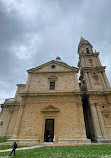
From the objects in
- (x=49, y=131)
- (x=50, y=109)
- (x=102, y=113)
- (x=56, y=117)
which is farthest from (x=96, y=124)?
(x=49, y=131)

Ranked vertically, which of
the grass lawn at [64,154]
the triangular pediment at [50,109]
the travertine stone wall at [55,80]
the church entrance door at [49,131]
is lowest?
the grass lawn at [64,154]

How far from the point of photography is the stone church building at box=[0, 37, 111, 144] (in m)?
12.6

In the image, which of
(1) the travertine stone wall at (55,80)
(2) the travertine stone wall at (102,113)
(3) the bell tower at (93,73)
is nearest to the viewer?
(2) the travertine stone wall at (102,113)

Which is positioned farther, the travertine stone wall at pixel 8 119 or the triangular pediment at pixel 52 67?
the triangular pediment at pixel 52 67

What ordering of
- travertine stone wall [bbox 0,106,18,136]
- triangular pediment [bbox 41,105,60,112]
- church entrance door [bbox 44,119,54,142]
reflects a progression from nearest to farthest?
triangular pediment [bbox 41,105,60,112] < church entrance door [bbox 44,119,54,142] < travertine stone wall [bbox 0,106,18,136]

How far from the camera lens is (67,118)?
1330 centimetres

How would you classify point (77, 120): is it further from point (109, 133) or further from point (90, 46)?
point (90, 46)

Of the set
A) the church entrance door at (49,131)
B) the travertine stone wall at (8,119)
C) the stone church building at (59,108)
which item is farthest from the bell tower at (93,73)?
the travertine stone wall at (8,119)

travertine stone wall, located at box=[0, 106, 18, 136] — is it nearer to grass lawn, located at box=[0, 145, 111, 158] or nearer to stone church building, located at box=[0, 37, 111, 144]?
stone church building, located at box=[0, 37, 111, 144]

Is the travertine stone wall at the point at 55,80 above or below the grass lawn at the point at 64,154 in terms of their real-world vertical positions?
above

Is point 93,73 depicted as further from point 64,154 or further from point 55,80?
point 64,154

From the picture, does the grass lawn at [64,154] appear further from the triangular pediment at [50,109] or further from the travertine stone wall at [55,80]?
the travertine stone wall at [55,80]

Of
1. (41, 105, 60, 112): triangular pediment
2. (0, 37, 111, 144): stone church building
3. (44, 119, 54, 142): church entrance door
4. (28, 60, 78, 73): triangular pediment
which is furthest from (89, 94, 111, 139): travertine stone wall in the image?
(44, 119, 54, 142): church entrance door

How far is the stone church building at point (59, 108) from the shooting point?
1257 centimetres
